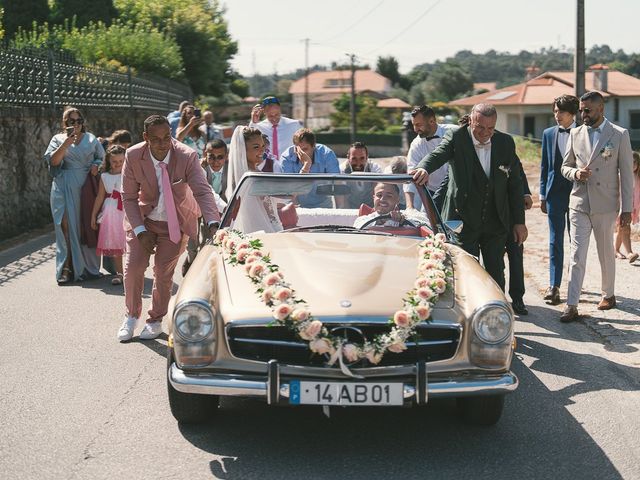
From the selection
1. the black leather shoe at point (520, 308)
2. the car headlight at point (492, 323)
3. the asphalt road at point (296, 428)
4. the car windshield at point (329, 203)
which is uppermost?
the car windshield at point (329, 203)

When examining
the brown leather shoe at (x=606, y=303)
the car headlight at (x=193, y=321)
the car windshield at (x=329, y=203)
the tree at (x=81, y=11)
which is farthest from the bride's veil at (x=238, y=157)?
the tree at (x=81, y=11)

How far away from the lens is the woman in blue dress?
421 inches

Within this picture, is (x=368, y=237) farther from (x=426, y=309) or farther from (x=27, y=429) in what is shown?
(x=27, y=429)

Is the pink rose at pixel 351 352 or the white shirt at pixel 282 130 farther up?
the white shirt at pixel 282 130

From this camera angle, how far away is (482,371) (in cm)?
505

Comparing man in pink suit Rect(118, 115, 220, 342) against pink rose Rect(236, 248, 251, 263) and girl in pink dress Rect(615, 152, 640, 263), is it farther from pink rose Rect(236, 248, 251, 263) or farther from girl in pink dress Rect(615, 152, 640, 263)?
girl in pink dress Rect(615, 152, 640, 263)

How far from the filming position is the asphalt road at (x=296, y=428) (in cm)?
483

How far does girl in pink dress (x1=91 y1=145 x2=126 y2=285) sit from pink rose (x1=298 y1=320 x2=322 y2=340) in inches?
232

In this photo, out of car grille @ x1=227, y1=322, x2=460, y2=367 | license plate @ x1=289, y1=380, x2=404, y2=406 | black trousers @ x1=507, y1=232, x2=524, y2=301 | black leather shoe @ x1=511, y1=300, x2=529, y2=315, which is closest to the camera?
license plate @ x1=289, y1=380, x2=404, y2=406

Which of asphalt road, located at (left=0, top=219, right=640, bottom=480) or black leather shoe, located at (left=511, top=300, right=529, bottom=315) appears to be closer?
asphalt road, located at (left=0, top=219, right=640, bottom=480)

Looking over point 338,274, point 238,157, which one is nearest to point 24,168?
point 238,157

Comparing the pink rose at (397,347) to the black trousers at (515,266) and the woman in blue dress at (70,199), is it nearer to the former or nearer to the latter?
the black trousers at (515,266)

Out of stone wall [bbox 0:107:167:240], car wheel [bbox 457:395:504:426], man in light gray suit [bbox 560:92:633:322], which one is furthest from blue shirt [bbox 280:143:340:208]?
stone wall [bbox 0:107:167:240]

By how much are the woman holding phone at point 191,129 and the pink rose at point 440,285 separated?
27.1 feet
